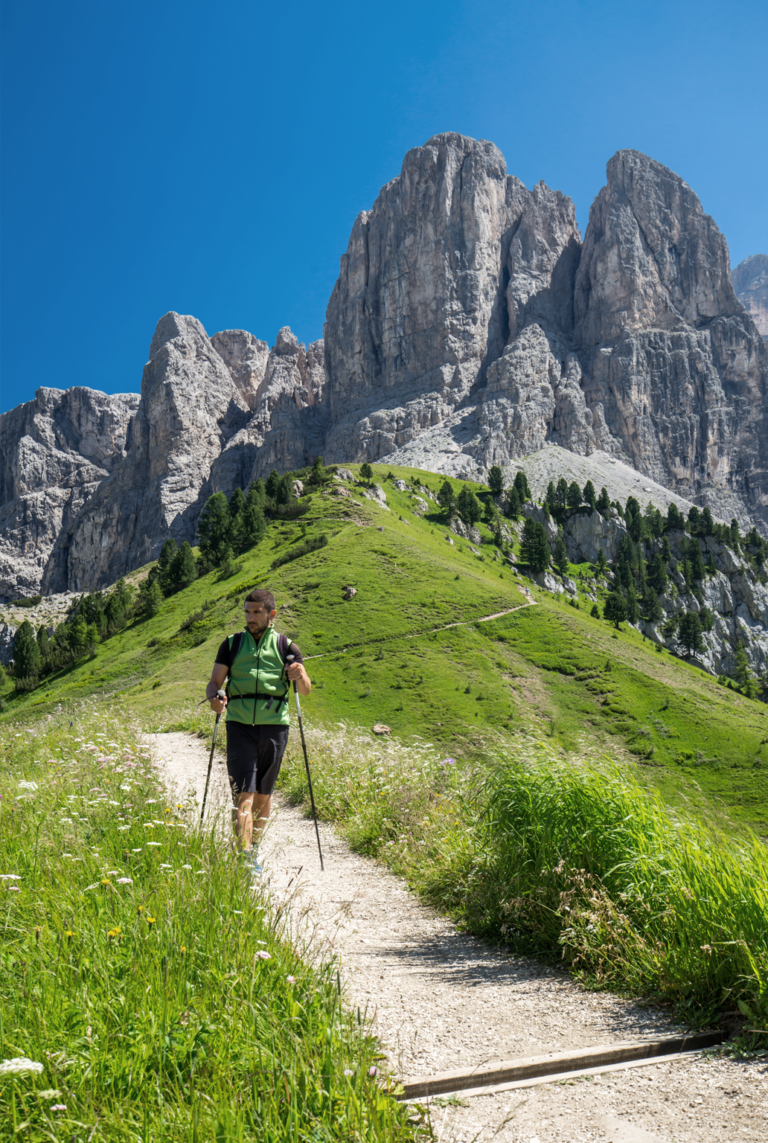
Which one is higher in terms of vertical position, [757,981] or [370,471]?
[370,471]

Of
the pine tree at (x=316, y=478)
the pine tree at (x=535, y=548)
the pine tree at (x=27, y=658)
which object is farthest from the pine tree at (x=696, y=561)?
the pine tree at (x=27, y=658)

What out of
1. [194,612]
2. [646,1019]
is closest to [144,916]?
[646,1019]

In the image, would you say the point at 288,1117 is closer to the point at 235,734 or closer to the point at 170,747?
the point at 235,734

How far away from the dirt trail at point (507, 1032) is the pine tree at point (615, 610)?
398ft

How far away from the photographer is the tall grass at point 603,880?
434cm

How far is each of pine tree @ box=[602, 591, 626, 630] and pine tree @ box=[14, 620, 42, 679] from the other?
9320 cm

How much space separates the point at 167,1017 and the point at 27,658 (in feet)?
317

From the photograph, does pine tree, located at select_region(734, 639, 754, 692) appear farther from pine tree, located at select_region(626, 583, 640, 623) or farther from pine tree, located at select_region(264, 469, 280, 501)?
pine tree, located at select_region(264, 469, 280, 501)

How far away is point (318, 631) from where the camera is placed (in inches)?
2566

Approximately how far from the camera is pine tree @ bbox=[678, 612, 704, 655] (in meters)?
127

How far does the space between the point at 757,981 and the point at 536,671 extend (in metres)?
62.0

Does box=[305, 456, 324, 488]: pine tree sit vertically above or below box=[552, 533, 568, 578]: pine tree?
above

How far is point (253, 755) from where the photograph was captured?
7.59m

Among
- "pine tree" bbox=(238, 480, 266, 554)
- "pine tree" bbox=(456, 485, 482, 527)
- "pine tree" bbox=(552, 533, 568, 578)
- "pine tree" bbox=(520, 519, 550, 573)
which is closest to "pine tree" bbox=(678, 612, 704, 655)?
"pine tree" bbox=(552, 533, 568, 578)
